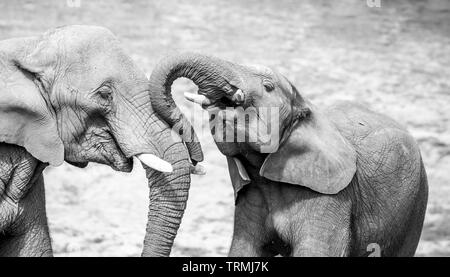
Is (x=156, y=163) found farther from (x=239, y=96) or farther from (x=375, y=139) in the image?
(x=375, y=139)

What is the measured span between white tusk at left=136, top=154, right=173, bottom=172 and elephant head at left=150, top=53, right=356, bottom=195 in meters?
0.27

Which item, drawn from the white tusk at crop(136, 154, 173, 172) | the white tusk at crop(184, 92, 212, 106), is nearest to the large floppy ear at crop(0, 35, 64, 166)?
the white tusk at crop(136, 154, 173, 172)

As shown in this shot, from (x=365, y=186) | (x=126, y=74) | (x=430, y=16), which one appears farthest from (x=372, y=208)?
(x=430, y=16)

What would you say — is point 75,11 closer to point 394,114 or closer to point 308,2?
point 308,2

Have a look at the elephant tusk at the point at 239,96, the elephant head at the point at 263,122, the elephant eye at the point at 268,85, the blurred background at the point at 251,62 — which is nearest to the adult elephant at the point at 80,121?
the elephant head at the point at 263,122

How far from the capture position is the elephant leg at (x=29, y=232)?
8.11m

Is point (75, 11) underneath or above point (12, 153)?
underneath

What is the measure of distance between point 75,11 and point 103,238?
5687mm

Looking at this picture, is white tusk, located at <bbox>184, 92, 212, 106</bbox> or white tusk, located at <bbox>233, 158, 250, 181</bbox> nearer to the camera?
white tusk, located at <bbox>184, 92, 212, 106</bbox>

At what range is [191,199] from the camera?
12.7m

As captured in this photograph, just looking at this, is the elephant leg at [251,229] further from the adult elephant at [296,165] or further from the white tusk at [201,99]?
the white tusk at [201,99]

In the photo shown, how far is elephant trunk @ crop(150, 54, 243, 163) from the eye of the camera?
8.02 m

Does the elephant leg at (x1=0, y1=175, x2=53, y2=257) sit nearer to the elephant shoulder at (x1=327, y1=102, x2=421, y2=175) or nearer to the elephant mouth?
the elephant mouth

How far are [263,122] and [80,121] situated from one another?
97 centimetres
